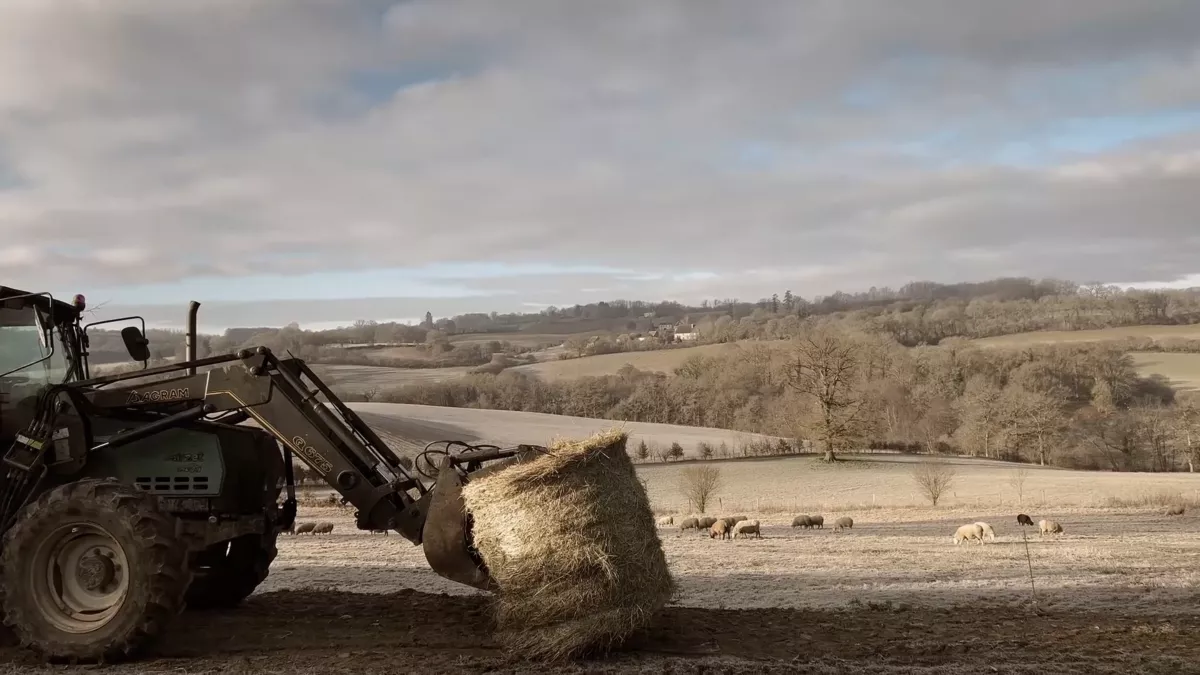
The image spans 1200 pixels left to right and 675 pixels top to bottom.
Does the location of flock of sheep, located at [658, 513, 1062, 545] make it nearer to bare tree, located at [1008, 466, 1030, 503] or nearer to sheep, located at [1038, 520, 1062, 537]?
sheep, located at [1038, 520, 1062, 537]

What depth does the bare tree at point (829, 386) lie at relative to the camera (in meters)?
54.0

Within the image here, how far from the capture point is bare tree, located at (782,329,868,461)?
54.0 m

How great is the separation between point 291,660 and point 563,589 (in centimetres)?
232

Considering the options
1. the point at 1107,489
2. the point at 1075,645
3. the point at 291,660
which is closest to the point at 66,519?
the point at 291,660

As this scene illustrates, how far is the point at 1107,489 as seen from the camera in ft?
131

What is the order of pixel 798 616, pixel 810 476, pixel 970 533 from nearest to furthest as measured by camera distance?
pixel 798 616, pixel 970 533, pixel 810 476

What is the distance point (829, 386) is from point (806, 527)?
1263 inches

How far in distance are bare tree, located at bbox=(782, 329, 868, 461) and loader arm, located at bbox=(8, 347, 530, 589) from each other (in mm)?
48684

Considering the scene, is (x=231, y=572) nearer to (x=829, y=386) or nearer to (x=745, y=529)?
(x=745, y=529)

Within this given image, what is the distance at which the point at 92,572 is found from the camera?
738 cm

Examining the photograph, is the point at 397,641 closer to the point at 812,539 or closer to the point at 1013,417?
the point at 812,539

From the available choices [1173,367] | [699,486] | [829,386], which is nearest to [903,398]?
[829,386]

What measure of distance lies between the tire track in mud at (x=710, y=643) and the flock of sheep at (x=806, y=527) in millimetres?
9741

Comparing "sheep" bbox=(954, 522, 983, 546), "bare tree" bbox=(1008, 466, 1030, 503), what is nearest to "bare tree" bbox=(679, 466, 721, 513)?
"bare tree" bbox=(1008, 466, 1030, 503)
